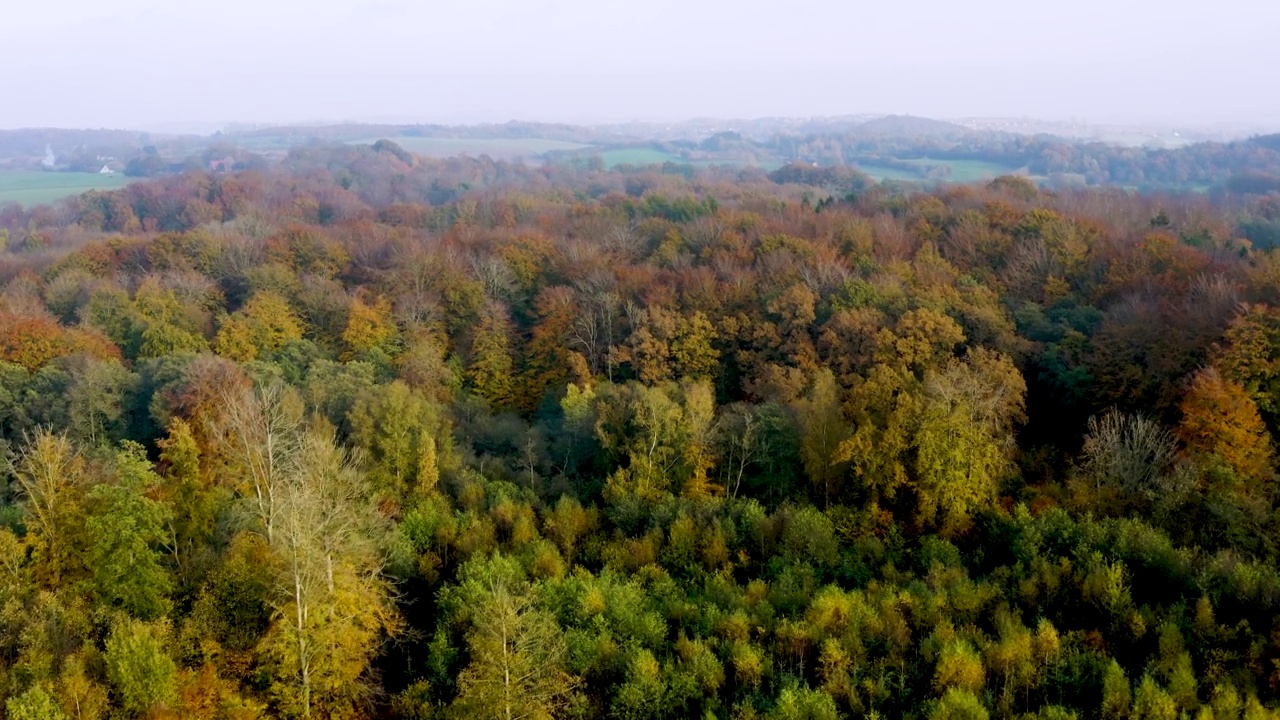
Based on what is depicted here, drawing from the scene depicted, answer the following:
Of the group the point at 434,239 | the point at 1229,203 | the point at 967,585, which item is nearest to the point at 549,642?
the point at 967,585

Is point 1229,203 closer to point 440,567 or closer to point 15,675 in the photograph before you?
point 440,567

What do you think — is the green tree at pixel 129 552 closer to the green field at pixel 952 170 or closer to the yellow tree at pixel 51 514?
the yellow tree at pixel 51 514

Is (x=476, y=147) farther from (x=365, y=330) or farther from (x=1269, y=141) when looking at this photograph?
(x=365, y=330)

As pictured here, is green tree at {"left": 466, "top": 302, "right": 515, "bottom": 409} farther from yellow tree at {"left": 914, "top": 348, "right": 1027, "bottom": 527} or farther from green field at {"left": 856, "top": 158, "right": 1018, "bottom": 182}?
green field at {"left": 856, "top": 158, "right": 1018, "bottom": 182}

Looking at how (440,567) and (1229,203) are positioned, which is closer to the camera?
(440,567)

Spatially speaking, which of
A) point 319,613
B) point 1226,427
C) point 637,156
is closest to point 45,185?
point 637,156

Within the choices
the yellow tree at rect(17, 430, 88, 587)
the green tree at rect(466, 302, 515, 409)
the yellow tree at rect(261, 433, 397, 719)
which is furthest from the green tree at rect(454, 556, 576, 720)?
the green tree at rect(466, 302, 515, 409)
